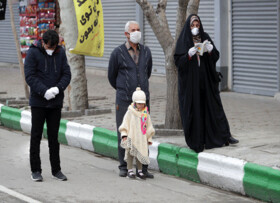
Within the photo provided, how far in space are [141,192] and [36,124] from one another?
1.49 meters

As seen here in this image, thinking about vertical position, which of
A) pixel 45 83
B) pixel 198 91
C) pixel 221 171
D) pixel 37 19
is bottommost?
pixel 221 171

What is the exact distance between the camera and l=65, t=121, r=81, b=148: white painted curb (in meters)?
11.0

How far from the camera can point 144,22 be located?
19188 mm

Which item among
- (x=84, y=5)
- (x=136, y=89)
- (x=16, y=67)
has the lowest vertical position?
(x=16, y=67)

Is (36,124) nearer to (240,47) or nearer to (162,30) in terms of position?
(162,30)

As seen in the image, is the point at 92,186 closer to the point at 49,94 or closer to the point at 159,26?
the point at 49,94

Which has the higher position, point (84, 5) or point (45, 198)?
point (84, 5)

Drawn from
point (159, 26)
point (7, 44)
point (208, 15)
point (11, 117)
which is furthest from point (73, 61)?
point (7, 44)

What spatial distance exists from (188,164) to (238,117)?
3.89m

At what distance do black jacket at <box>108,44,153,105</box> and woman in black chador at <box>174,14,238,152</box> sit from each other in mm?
469

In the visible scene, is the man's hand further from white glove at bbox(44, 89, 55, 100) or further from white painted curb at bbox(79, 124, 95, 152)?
white painted curb at bbox(79, 124, 95, 152)

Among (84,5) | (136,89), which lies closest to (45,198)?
(136,89)

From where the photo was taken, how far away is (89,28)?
480 inches

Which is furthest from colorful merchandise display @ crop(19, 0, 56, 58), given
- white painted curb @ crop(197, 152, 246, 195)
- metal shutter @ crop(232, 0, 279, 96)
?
white painted curb @ crop(197, 152, 246, 195)
